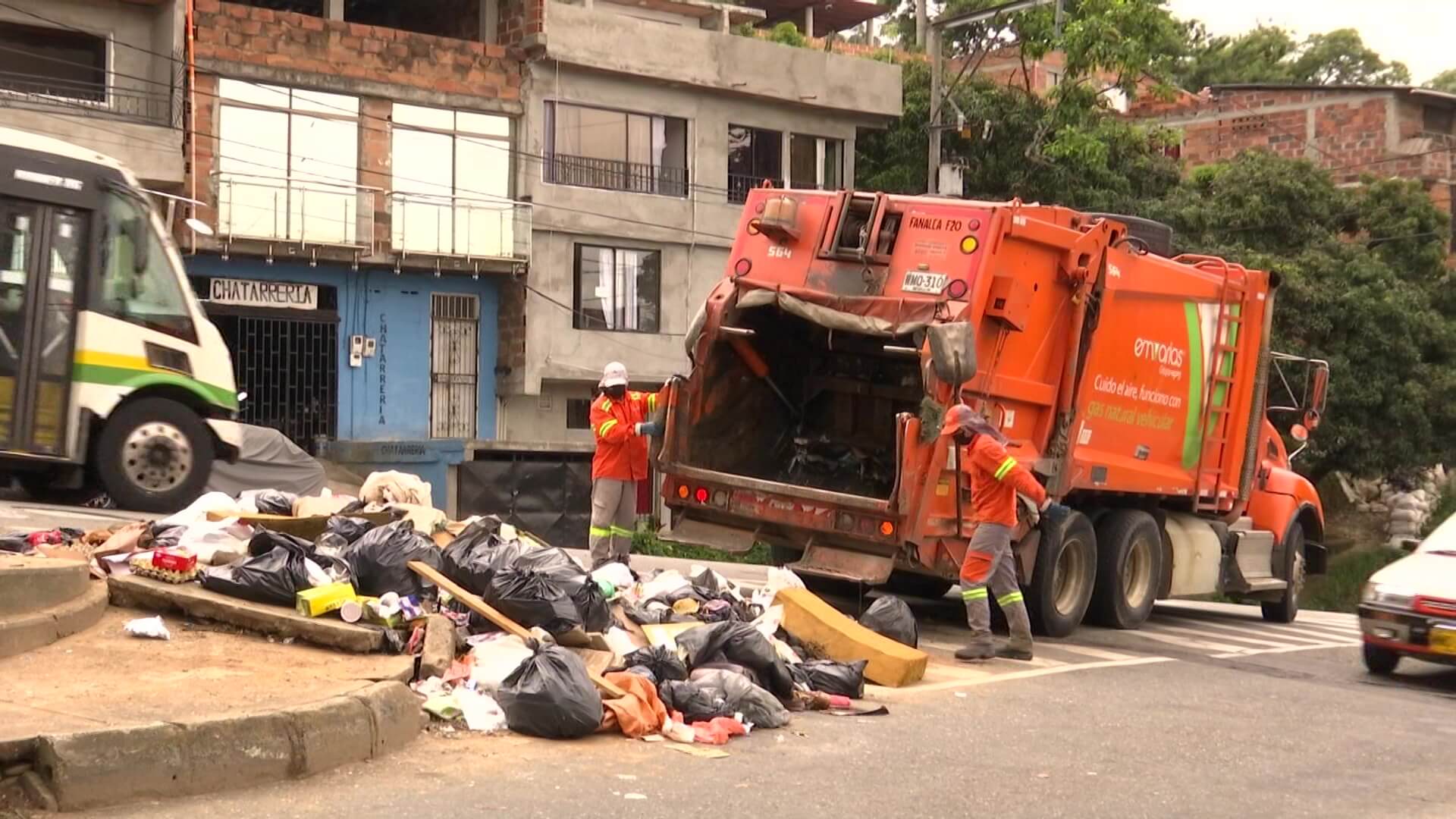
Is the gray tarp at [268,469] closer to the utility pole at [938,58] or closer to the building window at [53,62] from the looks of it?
the building window at [53,62]

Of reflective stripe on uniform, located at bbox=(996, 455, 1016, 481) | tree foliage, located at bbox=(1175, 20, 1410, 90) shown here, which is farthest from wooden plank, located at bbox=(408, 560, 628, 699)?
tree foliage, located at bbox=(1175, 20, 1410, 90)

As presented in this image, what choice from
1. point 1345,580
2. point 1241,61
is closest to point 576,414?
point 1345,580

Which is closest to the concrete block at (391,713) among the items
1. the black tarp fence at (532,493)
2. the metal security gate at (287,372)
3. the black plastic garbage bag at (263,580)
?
the black plastic garbage bag at (263,580)

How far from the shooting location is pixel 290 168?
2341 centimetres

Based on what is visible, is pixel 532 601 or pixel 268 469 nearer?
pixel 532 601

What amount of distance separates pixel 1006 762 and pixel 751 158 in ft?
70.7

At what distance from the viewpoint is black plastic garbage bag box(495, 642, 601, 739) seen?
6797 mm

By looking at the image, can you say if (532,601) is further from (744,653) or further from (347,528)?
(347,528)

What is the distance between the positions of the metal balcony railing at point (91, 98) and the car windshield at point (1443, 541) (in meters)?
16.9

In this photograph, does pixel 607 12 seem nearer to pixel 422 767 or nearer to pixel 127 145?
pixel 127 145

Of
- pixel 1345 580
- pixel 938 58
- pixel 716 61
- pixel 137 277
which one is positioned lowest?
pixel 1345 580

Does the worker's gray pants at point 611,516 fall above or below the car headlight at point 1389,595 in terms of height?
above

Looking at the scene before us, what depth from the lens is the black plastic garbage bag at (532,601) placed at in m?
8.12

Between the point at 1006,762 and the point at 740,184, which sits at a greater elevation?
the point at 740,184
